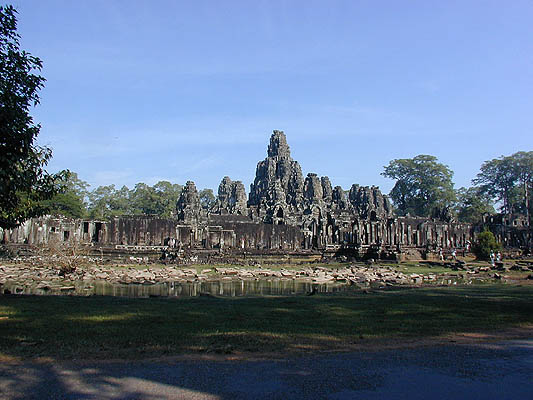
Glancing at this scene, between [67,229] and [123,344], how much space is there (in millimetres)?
44764

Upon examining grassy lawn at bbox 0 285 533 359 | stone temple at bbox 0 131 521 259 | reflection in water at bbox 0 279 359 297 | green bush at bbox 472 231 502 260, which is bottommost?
reflection in water at bbox 0 279 359 297

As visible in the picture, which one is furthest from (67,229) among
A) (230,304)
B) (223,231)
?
(230,304)

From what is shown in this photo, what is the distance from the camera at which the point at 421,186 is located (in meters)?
104

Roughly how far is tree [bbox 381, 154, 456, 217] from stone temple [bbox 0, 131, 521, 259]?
54.3ft

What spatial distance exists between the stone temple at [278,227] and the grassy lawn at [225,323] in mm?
23024

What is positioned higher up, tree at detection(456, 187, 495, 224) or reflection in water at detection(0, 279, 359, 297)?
tree at detection(456, 187, 495, 224)

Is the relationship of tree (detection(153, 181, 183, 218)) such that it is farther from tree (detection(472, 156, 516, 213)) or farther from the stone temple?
tree (detection(472, 156, 516, 213))

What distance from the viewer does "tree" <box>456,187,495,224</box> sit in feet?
315

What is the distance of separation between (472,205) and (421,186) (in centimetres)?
1164

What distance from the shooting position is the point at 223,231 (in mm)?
53281

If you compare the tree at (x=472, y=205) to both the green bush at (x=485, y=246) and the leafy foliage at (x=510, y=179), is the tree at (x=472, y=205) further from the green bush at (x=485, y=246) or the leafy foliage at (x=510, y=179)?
the green bush at (x=485, y=246)

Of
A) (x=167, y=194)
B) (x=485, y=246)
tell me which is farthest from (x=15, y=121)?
(x=167, y=194)

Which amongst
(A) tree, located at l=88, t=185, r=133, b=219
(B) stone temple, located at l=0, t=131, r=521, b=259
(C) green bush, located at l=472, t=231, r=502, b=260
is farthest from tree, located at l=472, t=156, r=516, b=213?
(A) tree, located at l=88, t=185, r=133, b=219

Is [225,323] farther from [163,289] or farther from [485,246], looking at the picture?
[485,246]
